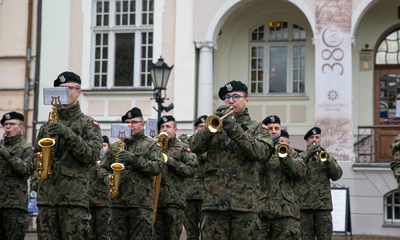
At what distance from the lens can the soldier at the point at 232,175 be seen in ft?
20.9

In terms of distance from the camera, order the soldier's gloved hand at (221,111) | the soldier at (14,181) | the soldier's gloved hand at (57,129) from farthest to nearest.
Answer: the soldier at (14,181), the soldier's gloved hand at (57,129), the soldier's gloved hand at (221,111)

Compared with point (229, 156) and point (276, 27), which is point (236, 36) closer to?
point (276, 27)

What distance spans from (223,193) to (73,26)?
13.8m

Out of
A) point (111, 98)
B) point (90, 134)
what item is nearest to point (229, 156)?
point (90, 134)

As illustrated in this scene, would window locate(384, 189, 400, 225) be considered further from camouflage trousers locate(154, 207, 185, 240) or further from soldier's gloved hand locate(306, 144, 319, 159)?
camouflage trousers locate(154, 207, 185, 240)

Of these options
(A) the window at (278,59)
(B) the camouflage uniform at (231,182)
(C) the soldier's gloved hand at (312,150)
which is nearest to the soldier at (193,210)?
(C) the soldier's gloved hand at (312,150)

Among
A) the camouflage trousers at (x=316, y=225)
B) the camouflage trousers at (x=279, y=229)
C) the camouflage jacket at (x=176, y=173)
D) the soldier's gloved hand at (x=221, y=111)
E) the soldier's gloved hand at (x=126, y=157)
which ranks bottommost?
the camouflage trousers at (x=316, y=225)

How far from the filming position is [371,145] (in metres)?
17.8

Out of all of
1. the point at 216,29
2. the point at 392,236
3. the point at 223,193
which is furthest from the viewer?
the point at 216,29

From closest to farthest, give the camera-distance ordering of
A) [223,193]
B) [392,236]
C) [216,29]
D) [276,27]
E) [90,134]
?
1. [223,193]
2. [90,134]
3. [392,236]
4. [216,29]
5. [276,27]

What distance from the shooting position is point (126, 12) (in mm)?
19141

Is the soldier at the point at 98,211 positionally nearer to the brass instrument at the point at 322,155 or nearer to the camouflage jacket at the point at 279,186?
the camouflage jacket at the point at 279,186

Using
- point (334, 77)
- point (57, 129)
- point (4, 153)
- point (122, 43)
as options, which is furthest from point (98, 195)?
point (122, 43)

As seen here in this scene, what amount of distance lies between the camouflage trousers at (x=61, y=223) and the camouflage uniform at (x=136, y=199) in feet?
4.59
